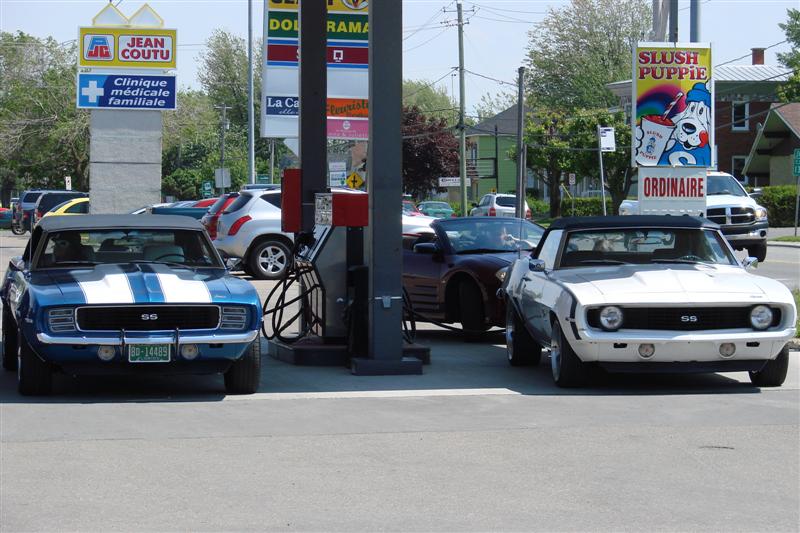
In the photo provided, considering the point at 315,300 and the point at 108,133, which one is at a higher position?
the point at 108,133

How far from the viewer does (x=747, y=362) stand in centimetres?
1008

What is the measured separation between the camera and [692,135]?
1767 centimetres

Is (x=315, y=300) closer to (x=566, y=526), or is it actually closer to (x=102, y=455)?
(x=102, y=455)

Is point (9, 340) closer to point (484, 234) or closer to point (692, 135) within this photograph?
point (484, 234)

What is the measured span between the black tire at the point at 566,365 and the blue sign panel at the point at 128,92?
22.6 metres

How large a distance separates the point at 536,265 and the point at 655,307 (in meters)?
1.87

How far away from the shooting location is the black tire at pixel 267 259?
2377 centimetres

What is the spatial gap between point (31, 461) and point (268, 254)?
54.5 ft

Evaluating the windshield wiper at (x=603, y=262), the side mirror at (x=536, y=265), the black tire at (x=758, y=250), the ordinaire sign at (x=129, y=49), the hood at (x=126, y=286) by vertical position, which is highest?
the ordinaire sign at (x=129, y=49)

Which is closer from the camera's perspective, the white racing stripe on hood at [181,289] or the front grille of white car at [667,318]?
the white racing stripe on hood at [181,289]

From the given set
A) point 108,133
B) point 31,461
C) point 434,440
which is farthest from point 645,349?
point 108,133

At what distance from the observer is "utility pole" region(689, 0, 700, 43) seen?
18484 millimetres

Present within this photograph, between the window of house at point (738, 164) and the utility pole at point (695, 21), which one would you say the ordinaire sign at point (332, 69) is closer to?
the utility pole at point (695, 21)

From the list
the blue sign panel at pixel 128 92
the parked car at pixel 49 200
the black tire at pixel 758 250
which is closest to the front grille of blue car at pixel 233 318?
the black tire at pixel 758 250
